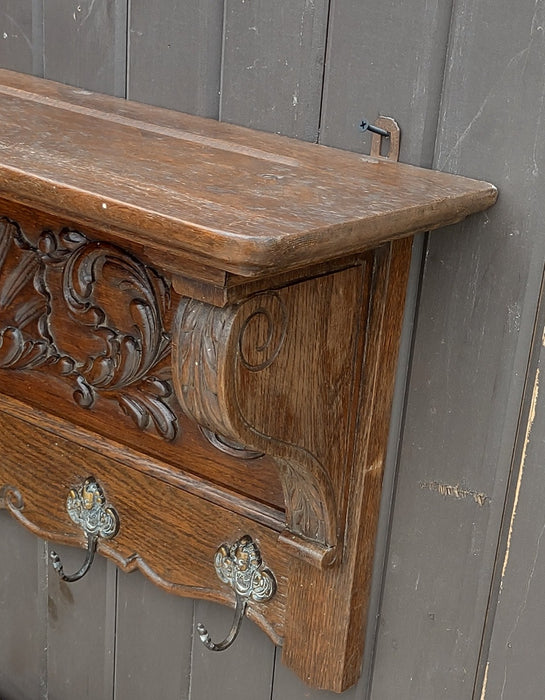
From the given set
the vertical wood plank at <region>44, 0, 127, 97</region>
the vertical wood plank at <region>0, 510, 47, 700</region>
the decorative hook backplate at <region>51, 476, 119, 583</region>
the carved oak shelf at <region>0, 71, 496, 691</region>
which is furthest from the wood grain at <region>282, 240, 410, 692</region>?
the vertical wood plank at <region>0, 510, 47, 700</region>

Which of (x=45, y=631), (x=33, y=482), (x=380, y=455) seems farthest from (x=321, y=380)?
(x=45, y=631)

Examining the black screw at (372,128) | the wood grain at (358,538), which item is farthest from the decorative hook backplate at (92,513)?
the black screw at (372,128)

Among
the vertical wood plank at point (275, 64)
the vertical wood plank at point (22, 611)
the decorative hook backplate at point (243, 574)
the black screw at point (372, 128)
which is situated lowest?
the vertical wood plank at point (22, 611)

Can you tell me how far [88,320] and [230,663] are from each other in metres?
A: 0.40

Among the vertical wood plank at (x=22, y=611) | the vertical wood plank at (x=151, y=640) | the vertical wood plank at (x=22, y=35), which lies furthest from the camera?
the vertical wood plank at (x=22, y=611)

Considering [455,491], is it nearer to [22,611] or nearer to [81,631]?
[81,631]

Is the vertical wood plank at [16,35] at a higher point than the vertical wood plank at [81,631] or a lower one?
higher

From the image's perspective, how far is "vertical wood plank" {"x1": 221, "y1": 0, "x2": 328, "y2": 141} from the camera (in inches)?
33.4

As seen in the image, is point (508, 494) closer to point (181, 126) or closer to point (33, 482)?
point (181, 126)

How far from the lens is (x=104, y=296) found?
0.90 metres

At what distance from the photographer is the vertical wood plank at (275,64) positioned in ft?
2.78

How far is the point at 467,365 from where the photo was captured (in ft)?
2.72

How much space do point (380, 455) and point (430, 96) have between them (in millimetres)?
295

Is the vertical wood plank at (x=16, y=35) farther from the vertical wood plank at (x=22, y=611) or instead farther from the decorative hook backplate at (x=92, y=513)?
the vertical wood plank at (x=22, y=611)
